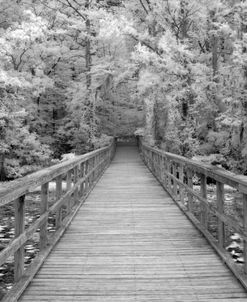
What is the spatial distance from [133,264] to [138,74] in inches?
708

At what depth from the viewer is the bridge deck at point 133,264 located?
3.98 meters

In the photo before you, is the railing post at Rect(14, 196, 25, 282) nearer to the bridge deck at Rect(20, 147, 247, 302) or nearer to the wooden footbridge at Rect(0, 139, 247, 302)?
the wooden footbridge at Rect(0, 139, 247, 302)

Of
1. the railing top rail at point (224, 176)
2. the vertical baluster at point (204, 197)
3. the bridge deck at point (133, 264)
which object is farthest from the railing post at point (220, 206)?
the vertical baluster at point (204, 197)

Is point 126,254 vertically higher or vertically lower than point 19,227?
lower

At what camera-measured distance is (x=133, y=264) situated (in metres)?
4.89

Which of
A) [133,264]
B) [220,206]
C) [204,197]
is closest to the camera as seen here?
[133,264]

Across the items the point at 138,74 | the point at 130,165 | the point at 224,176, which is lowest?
the point at 130,165

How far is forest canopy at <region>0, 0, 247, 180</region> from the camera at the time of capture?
16578 mm

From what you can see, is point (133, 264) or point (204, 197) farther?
point (204, 197)

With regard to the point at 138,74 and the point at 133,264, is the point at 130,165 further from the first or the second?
the point at 133,264

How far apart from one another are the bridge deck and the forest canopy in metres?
9.64

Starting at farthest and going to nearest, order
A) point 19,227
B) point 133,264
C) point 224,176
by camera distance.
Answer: point 133,264 < point 224,176 < point 19,227

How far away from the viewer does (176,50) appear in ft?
52.1

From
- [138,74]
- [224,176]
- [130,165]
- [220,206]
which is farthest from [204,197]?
[138,74]
